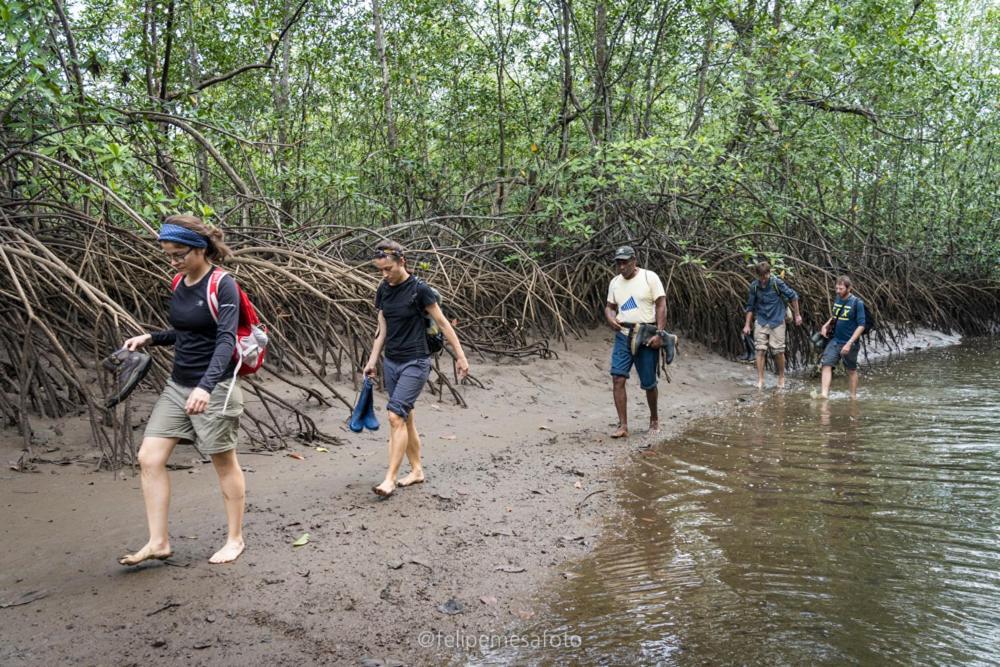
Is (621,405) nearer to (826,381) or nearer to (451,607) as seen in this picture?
(826,381)

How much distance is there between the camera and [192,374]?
306cm

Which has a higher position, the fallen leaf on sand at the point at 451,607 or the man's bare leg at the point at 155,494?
the man's bare leg at the point at 155,494

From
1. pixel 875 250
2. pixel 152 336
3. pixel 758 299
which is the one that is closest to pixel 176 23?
pixel 152 336

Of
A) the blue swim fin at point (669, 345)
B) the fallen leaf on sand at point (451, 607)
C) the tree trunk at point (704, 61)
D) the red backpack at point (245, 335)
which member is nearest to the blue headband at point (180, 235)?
the red backpack at point (245, 335)

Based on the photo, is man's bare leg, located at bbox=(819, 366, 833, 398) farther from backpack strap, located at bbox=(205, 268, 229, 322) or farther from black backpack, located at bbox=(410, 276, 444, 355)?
backpack strap, located at bbox=(205, 268, 229, 322)

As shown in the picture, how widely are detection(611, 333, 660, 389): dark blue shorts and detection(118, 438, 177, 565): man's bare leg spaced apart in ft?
12.0

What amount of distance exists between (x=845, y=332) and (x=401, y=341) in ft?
18.7

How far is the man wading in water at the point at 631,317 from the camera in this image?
591cm

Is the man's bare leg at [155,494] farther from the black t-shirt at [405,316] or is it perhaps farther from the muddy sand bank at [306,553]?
the black t-shirt at [405,316]

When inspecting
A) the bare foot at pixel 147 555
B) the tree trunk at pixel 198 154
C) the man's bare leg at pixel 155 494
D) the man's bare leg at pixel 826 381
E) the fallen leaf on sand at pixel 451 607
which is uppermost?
the tree trunk at pixel 198 154

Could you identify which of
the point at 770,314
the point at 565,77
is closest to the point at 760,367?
the point at 770,314

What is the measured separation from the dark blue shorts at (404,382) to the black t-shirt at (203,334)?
3.84ft

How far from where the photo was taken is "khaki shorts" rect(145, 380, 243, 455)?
3025mm

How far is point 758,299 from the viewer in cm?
904
